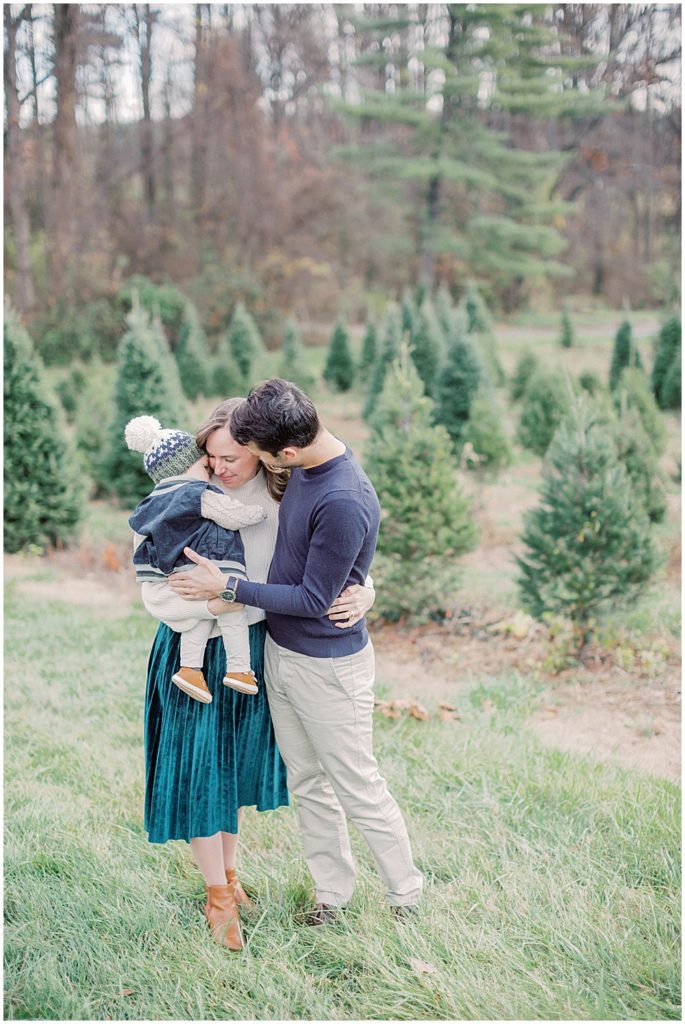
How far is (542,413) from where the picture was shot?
11430 mm

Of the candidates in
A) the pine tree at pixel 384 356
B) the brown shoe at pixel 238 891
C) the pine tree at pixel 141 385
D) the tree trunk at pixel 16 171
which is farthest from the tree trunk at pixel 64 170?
the brown shoe at pixel 238 891

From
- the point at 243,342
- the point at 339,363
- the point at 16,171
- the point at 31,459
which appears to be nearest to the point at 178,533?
the point at 31,459

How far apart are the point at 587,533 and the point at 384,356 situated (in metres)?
9.34

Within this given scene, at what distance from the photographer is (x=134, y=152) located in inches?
964

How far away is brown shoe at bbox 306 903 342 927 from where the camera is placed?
9.12ft

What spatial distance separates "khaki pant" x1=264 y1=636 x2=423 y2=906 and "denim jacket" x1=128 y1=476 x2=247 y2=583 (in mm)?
346

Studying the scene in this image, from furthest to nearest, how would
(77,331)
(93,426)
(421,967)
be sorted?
(77,331) < (93,426) < (421,967)

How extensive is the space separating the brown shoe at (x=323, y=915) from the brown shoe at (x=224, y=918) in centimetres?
24

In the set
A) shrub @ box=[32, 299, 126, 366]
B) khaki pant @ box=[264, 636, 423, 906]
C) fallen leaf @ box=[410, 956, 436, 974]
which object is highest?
shrub @ box=[32, 299, 126, 366]

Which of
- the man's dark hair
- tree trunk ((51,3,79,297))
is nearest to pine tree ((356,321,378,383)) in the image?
tree trunk ((51,3,79,297))

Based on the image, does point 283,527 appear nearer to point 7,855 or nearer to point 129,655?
point 7,855

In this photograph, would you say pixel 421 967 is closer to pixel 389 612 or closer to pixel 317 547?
pixel 317 547

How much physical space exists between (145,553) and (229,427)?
476 mm

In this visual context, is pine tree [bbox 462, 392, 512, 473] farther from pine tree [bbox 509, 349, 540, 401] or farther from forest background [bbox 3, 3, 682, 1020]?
pine tree [bbox 509, 349, 540, 401]
